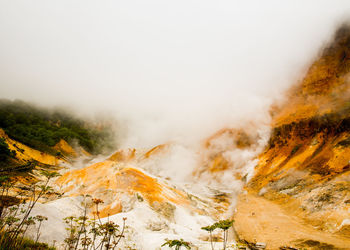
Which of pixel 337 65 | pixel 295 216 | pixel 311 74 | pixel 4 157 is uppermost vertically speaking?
pixel 311 74

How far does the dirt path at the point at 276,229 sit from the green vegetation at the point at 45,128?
168 feet

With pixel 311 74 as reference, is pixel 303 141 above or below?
below

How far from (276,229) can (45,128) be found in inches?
4515

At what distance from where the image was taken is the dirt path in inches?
541

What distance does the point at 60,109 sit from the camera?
145 metres

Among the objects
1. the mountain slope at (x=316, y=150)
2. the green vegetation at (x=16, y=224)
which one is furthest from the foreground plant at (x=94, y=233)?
the mountain slope at (x=316, y=150)

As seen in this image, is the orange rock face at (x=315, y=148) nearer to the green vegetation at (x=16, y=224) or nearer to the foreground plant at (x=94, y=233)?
the foreground plant at (x=94, y=233)

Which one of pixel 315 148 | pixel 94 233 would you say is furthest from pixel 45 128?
pixel 94 233

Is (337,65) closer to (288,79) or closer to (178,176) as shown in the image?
(288,79)

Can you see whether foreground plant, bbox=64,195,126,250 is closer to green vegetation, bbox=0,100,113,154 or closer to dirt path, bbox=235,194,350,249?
dirt path, bbox=235,194,350,249

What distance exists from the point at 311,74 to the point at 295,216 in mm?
42333

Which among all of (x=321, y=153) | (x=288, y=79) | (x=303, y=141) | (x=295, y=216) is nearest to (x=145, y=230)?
(x=295, y=216)

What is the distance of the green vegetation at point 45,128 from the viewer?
3216 inches

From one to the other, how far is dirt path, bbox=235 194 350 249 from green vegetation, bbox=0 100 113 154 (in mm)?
51215
